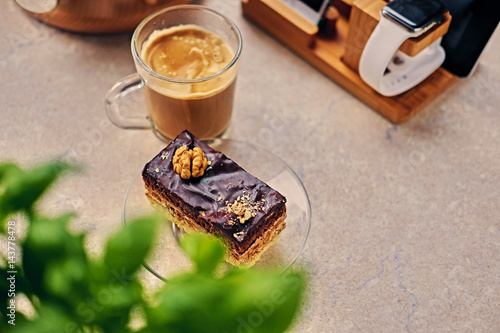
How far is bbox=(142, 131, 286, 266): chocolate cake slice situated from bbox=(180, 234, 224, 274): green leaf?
45cm

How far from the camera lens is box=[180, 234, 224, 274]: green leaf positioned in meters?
0.35

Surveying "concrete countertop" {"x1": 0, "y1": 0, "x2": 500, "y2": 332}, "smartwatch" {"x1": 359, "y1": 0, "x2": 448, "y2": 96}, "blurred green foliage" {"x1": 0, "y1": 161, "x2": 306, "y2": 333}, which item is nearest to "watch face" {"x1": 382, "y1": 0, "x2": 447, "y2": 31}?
"smartwatch" {"x1": 359, "y1": 0, "x2": 448, "y2": 96}

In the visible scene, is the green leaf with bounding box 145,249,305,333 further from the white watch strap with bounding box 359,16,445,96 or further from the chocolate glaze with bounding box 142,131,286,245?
the white watch strap with bounding box 359,16,445,96

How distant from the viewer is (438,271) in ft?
3.08

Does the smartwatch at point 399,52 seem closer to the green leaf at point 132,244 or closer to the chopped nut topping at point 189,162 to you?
the chopped nut topping at point 189,162

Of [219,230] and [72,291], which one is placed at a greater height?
[72,291]

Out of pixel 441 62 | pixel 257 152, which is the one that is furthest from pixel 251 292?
pixel 441 62

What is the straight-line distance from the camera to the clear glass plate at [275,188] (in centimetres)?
89

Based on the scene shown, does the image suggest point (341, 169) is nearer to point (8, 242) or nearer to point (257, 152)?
point (257, 152)

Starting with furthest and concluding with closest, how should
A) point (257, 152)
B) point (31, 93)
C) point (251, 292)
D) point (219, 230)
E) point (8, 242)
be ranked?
point (31, 93) < point (257, 152) < point (8, 242) < point (219, 230) < point (251, 292)

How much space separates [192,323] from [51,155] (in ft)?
2.60

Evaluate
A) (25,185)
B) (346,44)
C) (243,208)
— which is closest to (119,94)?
(243,208)

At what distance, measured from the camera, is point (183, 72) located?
3.25 ft

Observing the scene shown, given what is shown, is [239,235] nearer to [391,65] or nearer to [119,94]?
[119,94]
